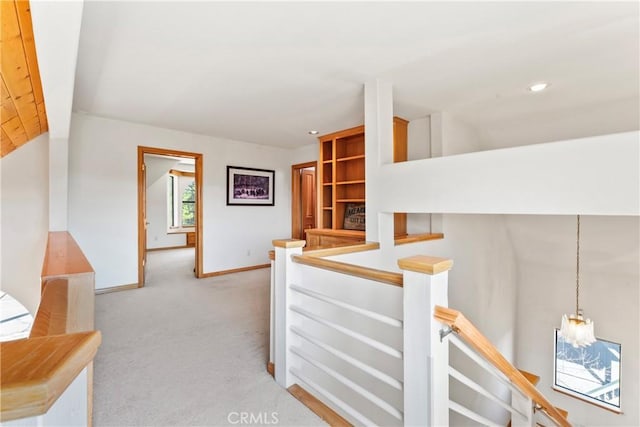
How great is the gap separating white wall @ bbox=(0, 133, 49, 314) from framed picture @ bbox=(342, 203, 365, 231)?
3.57 metres

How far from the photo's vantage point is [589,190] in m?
1.88

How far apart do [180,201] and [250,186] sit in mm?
4288

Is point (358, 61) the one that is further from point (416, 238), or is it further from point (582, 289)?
point (582, 289)

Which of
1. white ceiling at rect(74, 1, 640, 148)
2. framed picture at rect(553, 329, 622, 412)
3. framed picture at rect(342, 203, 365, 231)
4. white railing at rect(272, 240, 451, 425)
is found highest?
white ceiling at rect(74, 1, 640, 148)

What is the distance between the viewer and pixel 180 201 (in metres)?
8.41

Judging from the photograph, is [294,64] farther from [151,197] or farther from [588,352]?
[151,197]

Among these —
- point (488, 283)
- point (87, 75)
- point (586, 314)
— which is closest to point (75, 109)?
point (87, 75)

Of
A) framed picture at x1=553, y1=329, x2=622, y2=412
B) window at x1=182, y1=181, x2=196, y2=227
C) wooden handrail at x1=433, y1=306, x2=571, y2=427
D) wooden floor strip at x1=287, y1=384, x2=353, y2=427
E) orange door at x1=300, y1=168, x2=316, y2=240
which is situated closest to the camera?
wooden handrail at x1=433, y1=306, x2=571, y2=427

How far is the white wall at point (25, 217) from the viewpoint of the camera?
11.1ft

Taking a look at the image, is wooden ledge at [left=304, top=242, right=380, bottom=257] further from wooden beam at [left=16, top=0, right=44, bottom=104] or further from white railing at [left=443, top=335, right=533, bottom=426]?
wooden beam at [left=16, top=0, right=44, bottom=104]

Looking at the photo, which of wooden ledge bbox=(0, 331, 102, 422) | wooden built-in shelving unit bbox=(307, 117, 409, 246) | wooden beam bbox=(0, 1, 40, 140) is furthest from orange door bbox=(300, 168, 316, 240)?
wooden ledge bbox=(0, 331, 102, 422)

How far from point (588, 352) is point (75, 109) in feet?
24.4

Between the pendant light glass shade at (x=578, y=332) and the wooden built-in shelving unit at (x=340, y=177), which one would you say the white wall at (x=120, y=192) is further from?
the pendant light glass shade at (x=578, y=332)

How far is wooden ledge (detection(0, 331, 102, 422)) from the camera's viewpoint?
0.34 metres
